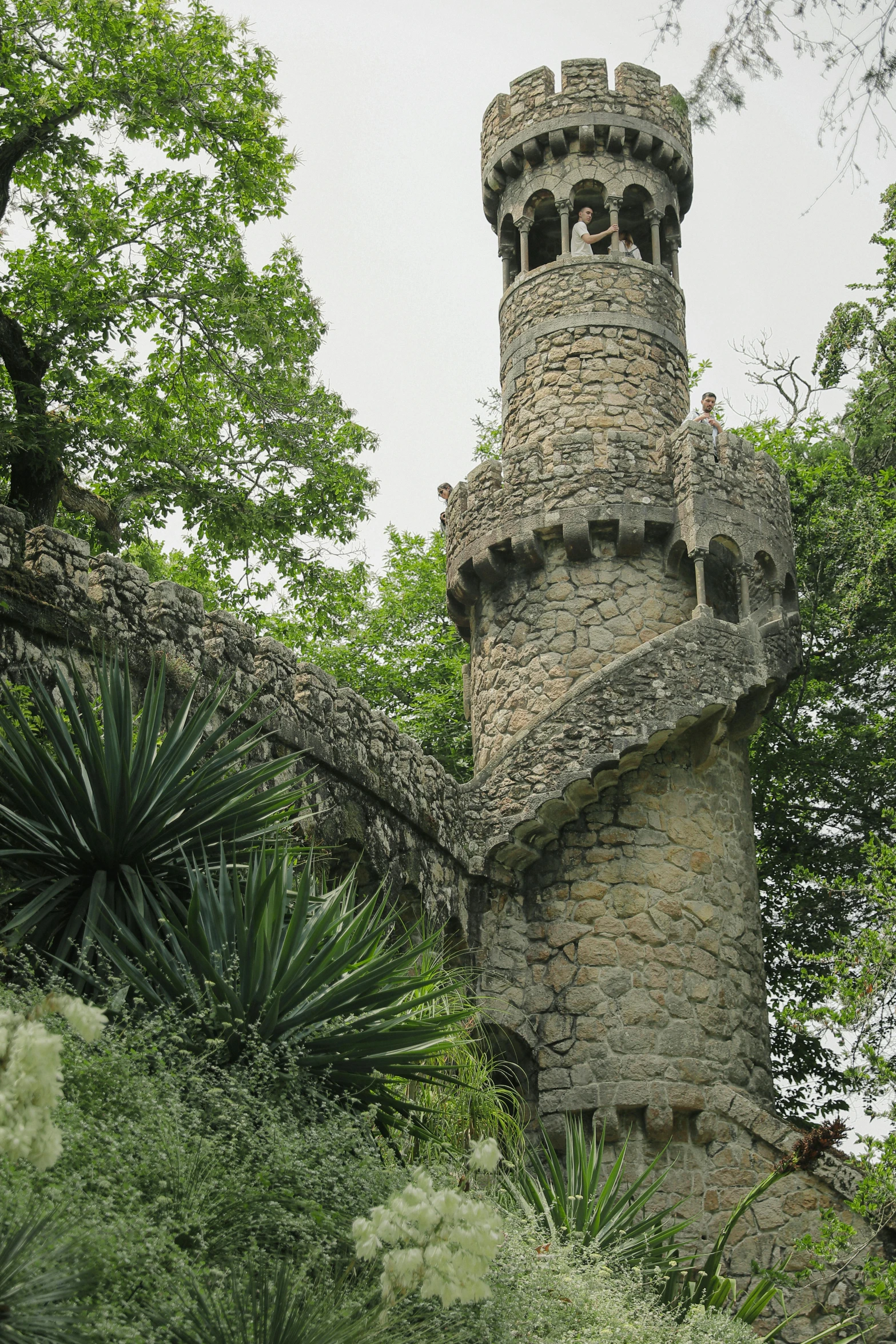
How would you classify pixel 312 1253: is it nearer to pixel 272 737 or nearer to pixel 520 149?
pixel 272 737

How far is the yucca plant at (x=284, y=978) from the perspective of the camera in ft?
21.1

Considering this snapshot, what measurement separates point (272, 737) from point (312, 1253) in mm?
5212

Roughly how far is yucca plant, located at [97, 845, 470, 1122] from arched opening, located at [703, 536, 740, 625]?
7785mm

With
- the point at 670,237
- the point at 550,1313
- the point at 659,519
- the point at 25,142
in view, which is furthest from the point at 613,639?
the point at 550,1313

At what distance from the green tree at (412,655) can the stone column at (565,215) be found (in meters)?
6.52

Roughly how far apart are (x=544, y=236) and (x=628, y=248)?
1.46 metres

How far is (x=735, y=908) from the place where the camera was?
1348 centimetres

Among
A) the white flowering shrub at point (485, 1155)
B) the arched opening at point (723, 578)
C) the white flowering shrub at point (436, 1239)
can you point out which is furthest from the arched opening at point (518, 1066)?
the white flowering shrub at point (436, 1239)

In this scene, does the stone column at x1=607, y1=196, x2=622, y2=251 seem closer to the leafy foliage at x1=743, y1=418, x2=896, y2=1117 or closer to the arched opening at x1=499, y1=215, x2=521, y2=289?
the arched opening at x1=499, y1=215, x2=521, y2=289

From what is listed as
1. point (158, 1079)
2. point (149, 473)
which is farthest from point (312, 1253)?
point (149, 473)

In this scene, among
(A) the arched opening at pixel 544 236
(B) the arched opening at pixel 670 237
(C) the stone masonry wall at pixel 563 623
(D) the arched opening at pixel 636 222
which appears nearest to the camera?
(C) the stone masonry wall at pixel 563 623

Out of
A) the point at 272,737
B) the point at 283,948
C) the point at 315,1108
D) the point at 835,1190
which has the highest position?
the point at 272,737

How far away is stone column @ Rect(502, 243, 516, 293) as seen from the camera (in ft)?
54.9

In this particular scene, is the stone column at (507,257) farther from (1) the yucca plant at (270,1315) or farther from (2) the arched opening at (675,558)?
(1) the yucca plant at (270,1315)
